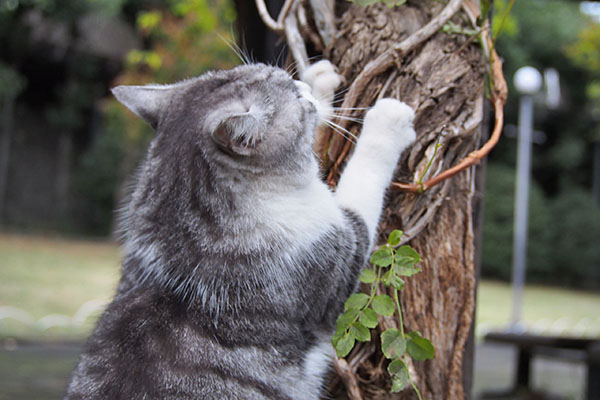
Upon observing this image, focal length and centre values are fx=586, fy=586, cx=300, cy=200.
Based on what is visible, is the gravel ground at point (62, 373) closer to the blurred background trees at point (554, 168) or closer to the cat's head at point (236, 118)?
the cat's head at point (236, 118)

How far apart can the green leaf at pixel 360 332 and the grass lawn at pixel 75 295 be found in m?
3.04

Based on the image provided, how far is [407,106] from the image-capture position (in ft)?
4.46

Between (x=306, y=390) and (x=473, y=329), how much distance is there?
43 centimetres

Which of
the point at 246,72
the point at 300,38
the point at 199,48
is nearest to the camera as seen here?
the point at 300,38

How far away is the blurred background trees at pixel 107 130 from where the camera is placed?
49.0 feet

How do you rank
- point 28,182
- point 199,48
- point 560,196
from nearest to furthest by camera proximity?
point 199,48 < point 28,182 < point 560,196

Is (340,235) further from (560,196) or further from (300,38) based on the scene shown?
(560,196)

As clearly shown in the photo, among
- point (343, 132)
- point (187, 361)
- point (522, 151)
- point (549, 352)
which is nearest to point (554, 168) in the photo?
point (522, 151)

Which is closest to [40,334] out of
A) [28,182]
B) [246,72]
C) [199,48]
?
[246,72]

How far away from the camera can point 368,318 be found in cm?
120

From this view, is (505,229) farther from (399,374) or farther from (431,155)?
(399,374)

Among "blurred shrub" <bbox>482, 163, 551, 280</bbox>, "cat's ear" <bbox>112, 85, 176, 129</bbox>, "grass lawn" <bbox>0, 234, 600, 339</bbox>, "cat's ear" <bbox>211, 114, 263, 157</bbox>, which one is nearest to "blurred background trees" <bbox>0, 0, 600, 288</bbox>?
"blurred shrub" <bbox>482, 163, 551, 280</bbox>

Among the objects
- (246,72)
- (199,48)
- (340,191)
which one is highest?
(199,48)

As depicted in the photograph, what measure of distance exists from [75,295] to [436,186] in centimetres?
772
